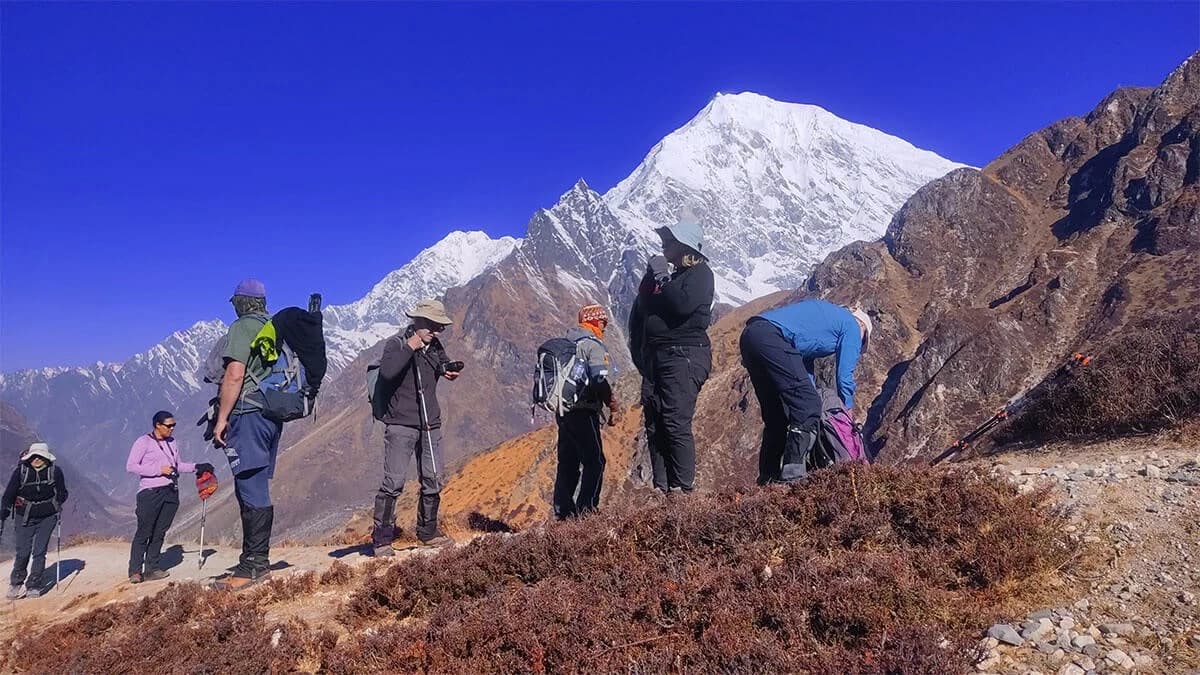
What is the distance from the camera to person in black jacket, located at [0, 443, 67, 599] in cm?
916

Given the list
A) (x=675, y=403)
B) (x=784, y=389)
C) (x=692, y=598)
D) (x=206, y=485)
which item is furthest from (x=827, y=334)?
(x=206, y=485)

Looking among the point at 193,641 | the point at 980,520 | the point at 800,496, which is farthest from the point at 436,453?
the point at 980,520

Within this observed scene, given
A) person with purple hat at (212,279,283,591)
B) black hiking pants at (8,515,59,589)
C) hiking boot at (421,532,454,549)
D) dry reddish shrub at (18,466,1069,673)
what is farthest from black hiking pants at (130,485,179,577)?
hiking boot at (421,532,454,549)

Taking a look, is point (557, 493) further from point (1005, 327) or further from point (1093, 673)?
point (1005, 327)

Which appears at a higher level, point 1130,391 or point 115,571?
point 1130,391

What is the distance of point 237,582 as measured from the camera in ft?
21.4

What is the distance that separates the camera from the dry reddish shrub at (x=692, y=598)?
3367mm

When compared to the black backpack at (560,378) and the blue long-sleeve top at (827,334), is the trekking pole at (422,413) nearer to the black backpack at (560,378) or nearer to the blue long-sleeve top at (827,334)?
the black backpack at (560,378)

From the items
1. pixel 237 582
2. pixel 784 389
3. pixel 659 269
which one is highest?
pixel 659 269

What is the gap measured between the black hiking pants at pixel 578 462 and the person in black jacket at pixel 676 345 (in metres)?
0.99

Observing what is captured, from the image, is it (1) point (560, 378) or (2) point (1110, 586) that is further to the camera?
(1) point (560, 378)

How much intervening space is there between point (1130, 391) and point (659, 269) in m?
6.06

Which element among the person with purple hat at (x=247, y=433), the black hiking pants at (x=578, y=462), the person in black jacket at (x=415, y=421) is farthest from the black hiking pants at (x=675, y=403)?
the person with purple hat at (x=247, y=433)

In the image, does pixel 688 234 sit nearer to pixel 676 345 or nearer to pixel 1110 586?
pixel 676 345
